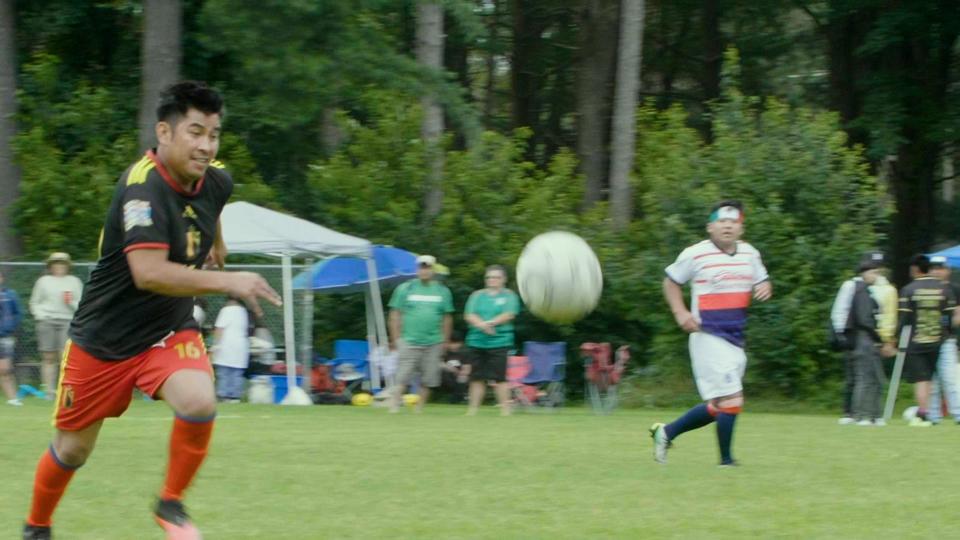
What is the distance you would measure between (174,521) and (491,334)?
37.3 ft

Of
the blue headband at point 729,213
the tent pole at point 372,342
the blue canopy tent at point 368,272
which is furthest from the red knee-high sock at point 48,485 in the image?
the blue canopy tent at point 368,272

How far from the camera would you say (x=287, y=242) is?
2016 cm

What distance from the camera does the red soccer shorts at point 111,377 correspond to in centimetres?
584

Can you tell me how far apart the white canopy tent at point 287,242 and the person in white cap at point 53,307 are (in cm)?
222

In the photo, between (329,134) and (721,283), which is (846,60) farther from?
(721,283)

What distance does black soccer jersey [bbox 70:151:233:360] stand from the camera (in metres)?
5.69

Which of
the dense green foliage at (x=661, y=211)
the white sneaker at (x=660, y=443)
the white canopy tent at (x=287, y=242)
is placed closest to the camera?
the white sneaker at (x=660, y=443)

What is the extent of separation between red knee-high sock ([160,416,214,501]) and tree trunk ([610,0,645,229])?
1972cm

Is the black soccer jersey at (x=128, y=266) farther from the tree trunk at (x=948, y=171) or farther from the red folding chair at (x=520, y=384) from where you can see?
the tree trunk at (x=948, y=171)

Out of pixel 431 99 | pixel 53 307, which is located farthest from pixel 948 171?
pixel 53 307

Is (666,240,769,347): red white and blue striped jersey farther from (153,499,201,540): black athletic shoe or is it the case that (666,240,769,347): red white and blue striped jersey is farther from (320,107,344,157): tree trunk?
(320,107,344,157): tree trunk

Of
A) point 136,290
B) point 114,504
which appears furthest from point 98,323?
point 114,504

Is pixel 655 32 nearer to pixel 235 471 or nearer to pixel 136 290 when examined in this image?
pixel 235 471

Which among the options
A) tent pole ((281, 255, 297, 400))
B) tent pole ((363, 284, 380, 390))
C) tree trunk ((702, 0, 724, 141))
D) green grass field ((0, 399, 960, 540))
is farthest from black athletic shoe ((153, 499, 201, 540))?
tree trunk ((702, 0, 724, 141))
